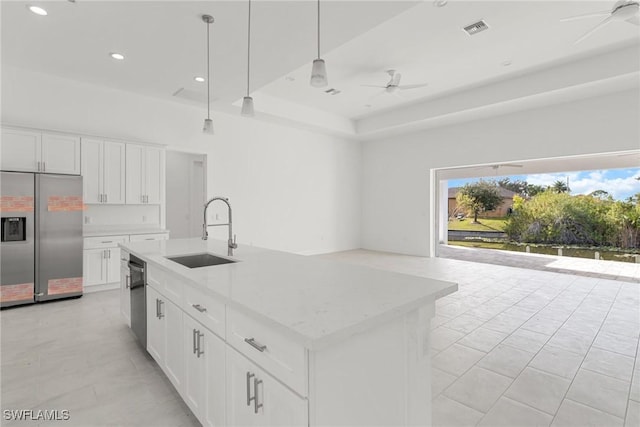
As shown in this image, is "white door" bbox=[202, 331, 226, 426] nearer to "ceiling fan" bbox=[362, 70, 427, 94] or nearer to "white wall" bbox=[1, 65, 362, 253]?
"white wall" bbox=[1, 65, 362, 253]

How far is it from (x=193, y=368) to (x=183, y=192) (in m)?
6.27

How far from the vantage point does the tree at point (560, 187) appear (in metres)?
6.96

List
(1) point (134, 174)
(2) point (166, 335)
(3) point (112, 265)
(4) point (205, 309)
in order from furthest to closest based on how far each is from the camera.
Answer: (1) point (134, 174) < (3) point (112, 265) < (2) point (166, 335) < (4) point (205, 309)

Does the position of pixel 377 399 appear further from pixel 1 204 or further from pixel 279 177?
pixel 279 177

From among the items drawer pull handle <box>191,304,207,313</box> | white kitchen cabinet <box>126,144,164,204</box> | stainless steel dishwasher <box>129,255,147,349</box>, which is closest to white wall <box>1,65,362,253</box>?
white kitchen cabinet <box>126,144,164,204</box>

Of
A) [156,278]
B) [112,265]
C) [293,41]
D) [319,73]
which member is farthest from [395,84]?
[112,265]

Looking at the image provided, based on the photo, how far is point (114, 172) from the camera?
4.71 meters

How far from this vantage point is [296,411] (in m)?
0.99

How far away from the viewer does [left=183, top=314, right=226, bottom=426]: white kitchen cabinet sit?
141 centimetres

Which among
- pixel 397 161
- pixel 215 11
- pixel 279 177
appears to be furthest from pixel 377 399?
pixel 397 161

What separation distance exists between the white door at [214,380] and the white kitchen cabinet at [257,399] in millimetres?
59

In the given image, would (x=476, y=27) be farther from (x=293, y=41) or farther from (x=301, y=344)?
(x=301, y=344)

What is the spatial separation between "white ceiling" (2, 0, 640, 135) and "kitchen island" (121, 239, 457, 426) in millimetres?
2519

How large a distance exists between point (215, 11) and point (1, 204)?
339 centimetres
